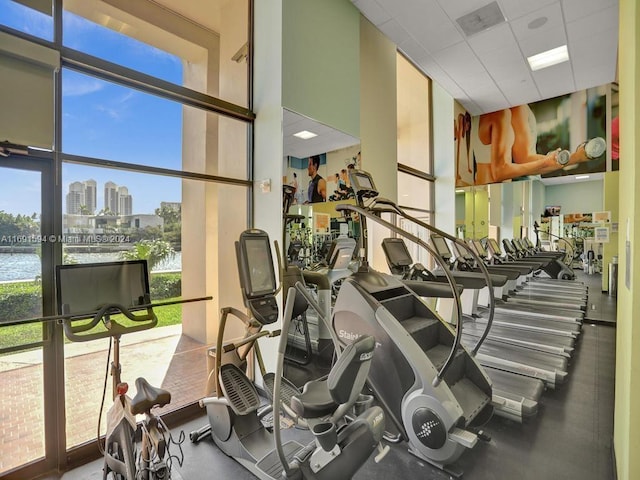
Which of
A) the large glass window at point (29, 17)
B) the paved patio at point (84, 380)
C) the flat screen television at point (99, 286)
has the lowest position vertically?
the paved patio at point (84, 380)

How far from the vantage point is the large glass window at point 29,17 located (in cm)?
221

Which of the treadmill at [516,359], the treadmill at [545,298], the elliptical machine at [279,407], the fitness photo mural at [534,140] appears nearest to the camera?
the elliptical machine at [279,407]

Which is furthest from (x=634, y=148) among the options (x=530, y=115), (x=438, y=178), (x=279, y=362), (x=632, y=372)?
(x=530, y=115)

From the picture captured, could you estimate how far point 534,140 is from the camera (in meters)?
7.43

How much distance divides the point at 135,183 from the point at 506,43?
19.5 ft

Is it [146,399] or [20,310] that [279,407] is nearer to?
[146,399]

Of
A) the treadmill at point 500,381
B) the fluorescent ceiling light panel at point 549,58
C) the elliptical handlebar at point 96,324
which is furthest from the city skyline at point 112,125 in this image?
the fluorescent ceiling light panel at point 549,58

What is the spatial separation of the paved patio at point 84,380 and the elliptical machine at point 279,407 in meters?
0.97

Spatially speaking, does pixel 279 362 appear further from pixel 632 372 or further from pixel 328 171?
pixel 328 171

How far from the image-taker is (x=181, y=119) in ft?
13.1

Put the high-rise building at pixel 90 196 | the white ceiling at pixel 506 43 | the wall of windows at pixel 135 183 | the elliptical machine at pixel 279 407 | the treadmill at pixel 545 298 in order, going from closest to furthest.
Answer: the elliptical machine at pixel 279 407 < the wall of windows at pixel 135 183 < the high-rise building at pixel 90 196 < the white ceiling at pixel 506 43 < the treadmill at pixel 545 298

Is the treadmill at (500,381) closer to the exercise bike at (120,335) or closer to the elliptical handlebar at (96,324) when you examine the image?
the exercise bike at (120,335)

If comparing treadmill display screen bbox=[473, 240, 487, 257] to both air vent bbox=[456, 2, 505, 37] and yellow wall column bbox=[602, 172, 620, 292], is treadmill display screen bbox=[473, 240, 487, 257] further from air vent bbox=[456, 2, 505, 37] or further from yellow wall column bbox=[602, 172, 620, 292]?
air vent bbox=[456, 2, 505, 37]

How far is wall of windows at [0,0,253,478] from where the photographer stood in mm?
2309
